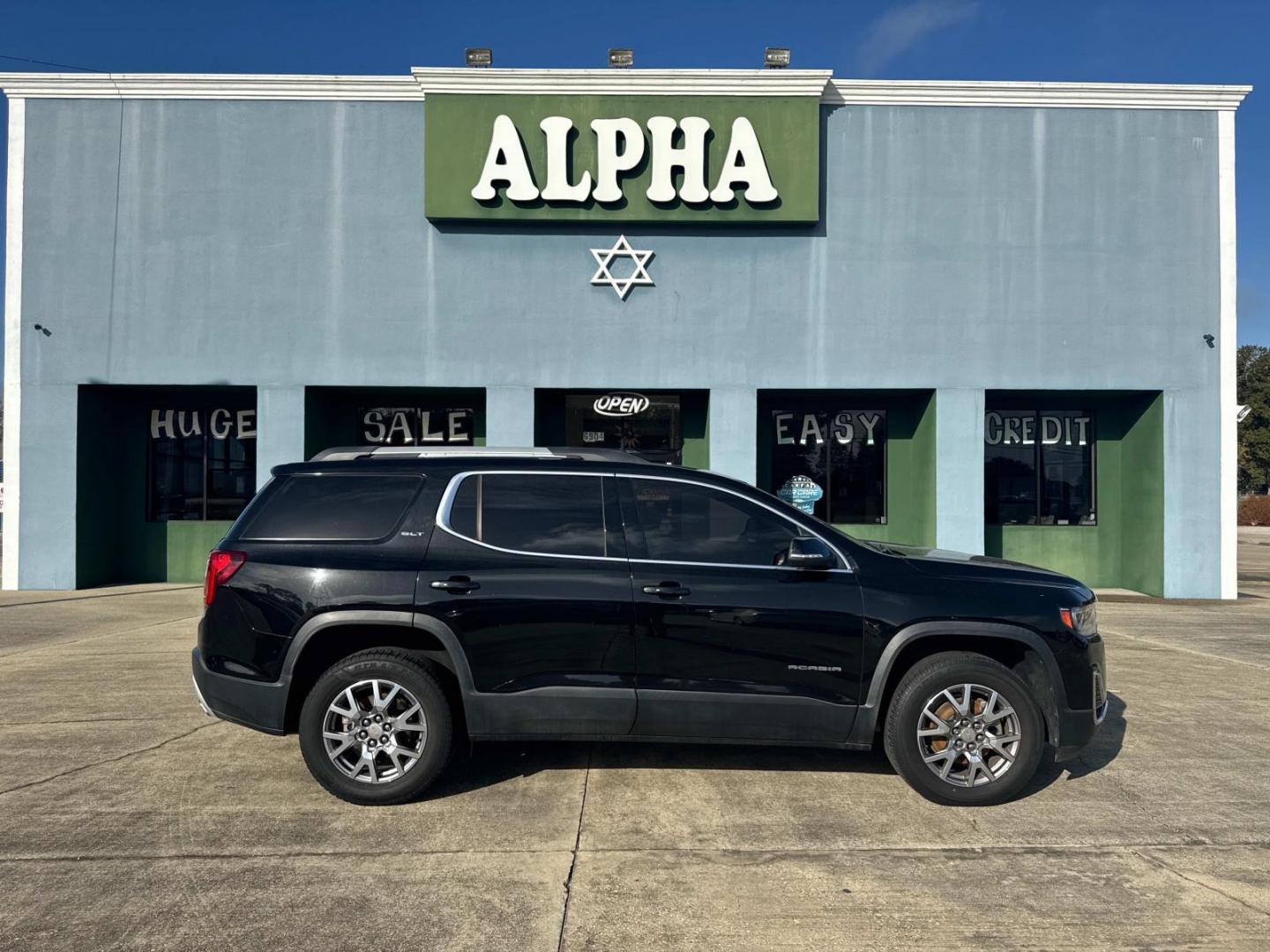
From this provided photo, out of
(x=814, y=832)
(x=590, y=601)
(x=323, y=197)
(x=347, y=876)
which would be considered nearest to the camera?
(x=347, y=876)

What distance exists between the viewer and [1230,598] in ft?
42.4

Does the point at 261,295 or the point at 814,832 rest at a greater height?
the point at 261,295

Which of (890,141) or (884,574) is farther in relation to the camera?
(890,141)

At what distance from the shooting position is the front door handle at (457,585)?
14.5 ft

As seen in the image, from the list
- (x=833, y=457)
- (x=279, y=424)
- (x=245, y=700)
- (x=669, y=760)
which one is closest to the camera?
(x=245, y=700)

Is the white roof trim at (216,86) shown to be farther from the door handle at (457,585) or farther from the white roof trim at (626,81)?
the door handle at (457,585)

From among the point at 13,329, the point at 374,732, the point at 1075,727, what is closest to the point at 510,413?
the point at 13,329

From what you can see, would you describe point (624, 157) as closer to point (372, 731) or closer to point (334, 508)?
point (334, 508)

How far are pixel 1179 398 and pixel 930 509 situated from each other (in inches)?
169

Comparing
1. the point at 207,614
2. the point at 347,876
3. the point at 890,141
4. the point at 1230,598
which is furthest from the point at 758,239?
the point at 347,876

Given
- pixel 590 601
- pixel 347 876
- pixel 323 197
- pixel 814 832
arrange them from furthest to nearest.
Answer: pixel 323 197 < pixel 590 601 < pixel 814 832 < pixel 347 876

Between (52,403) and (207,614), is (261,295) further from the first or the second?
(207,614)

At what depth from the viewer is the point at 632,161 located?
41.0ft

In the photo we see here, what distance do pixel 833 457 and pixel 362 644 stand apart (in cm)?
1087
